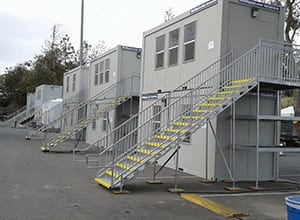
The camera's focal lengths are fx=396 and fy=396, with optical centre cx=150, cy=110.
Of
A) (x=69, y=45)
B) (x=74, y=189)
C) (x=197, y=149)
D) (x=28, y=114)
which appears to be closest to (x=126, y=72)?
(x=197, y=149)

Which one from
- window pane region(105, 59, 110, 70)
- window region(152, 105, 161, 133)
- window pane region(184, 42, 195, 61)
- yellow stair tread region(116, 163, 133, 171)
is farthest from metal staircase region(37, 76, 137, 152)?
yellow stair tread region(116, 163, 133, 171)

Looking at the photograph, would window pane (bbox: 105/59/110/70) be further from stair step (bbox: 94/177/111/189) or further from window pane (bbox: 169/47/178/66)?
stair step (bbox: 94/177/111/189)

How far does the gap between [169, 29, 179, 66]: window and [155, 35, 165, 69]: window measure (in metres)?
0.62

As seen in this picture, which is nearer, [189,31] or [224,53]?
[224,53]

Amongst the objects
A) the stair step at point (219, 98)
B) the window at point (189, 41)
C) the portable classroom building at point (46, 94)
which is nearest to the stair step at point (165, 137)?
the stair step at point (219, 98)

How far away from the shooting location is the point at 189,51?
13734mm

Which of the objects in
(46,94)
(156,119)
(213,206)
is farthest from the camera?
(46,94)

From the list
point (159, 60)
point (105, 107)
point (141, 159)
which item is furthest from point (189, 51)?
point (105, 107)

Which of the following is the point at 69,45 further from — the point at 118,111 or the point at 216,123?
the point at 216,123

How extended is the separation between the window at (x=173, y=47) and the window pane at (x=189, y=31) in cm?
57

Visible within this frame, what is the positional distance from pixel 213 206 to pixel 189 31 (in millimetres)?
7333

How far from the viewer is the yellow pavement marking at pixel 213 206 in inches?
296

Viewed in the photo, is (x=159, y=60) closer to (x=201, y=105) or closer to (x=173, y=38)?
(x=173, y=38)

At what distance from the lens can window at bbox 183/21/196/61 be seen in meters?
13.5
